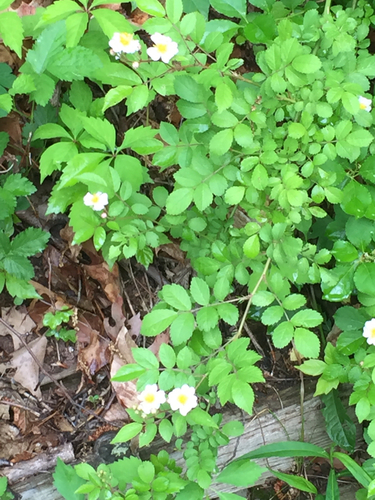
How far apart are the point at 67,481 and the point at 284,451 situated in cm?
70

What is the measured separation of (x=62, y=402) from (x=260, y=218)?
1107 millimetres

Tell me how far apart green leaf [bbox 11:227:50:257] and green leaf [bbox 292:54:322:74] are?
1046 mm

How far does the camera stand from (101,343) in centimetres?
172

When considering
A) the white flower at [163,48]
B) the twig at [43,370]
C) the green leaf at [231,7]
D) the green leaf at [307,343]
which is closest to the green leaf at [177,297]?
the green leaf at [307,343]

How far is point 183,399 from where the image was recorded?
104cm

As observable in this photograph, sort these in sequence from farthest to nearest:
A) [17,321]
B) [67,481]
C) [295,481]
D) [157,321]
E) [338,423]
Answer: [17,321], [338,423], [295,481], [67,481], [157,321]

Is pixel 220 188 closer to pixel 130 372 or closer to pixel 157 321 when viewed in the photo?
pixel 157 321

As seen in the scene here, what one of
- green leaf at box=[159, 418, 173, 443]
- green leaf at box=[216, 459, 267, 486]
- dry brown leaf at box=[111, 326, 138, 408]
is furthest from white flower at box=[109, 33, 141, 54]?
green leaf at box=[216, 459, 267, 486]

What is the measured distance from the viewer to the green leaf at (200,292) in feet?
3.61

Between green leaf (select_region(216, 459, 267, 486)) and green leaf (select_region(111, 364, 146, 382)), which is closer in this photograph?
green leaf (select_region(111, 364, 146, 382))

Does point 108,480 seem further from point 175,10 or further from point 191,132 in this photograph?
point 175,10

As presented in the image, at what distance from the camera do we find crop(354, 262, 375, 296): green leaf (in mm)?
1231

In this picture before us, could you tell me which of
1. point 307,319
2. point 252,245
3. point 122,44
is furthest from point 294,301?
point 122,44

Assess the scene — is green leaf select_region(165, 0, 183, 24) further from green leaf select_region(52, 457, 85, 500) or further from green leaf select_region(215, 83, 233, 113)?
green leaf select_region(52, 457, 85, 500)
